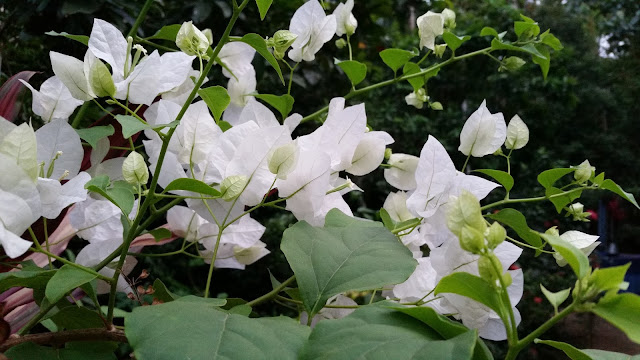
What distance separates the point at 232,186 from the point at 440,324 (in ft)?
0.45

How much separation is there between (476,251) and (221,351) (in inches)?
3.8

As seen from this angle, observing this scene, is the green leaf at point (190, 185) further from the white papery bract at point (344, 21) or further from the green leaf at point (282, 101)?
the white papery bract at point (344, 21)

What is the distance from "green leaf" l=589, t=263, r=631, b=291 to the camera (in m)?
0.19

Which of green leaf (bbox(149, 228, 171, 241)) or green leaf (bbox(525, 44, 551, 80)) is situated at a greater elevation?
green leaf (bbox(525, 44, 551, 80))

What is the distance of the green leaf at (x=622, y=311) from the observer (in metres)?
0.18

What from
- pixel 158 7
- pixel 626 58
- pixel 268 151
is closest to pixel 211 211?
pixel 268 151

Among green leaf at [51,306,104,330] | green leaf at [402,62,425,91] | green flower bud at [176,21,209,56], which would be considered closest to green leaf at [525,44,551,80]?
green leaf at [402,62,425,91]

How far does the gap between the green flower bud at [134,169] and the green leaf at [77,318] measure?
0.07 m

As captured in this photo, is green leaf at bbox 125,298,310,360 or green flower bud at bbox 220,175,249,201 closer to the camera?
green leaf at bbox 125,298,310,360

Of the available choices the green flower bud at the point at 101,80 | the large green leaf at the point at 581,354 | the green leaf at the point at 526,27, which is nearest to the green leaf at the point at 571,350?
the large green leaf at the point at 581,354

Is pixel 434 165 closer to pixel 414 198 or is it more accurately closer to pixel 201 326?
pixel 414 198

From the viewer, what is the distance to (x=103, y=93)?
298mm

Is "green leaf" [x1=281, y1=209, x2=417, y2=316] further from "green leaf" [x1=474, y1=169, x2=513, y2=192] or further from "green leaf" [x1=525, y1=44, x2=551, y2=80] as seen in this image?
"green leaf" [x1=525, y1=44, x2=551, y2=80]

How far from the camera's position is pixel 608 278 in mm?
194
